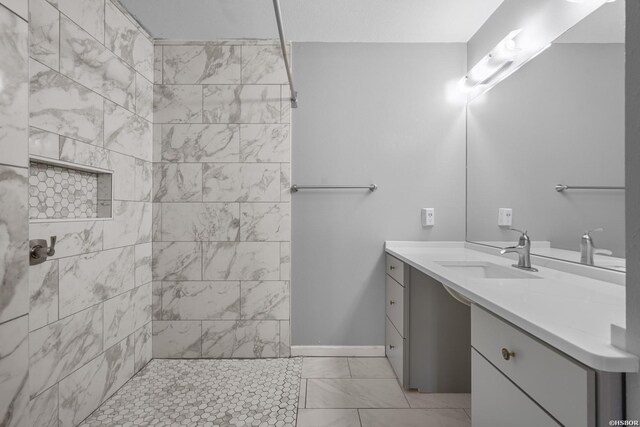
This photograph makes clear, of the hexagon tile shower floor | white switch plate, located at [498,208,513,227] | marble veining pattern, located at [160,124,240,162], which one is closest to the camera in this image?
the hexagon tile shower floor

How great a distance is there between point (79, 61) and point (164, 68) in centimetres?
77

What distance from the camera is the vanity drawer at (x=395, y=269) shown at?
6.23ft

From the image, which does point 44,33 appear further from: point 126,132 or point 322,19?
point 322,19

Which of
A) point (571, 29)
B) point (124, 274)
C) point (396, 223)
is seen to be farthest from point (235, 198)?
→ point (571, 29)

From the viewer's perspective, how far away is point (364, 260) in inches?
91.5

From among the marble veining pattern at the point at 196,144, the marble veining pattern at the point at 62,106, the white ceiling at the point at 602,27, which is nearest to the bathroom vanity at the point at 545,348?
the white ceiling at the point at 602,27

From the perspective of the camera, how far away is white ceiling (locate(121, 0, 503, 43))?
192cm

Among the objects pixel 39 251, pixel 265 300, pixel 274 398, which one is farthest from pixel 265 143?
pixel 274 398

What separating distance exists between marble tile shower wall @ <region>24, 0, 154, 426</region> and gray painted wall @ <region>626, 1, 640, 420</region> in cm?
167

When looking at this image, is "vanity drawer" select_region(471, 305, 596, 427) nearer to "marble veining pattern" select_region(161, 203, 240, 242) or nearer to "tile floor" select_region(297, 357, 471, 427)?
"tile floor" select_region(297, 357, 471, 427)

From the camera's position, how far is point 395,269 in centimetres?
205

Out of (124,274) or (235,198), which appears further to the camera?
(235,198)

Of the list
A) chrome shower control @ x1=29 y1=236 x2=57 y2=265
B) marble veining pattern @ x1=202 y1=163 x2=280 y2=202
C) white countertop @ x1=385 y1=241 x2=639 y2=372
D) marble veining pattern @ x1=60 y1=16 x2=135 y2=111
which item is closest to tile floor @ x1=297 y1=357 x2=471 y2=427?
white countertop @ x1=385 y1=241 x2=639 y2=372

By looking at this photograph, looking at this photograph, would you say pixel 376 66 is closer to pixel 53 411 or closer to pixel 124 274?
pixel 124 274
